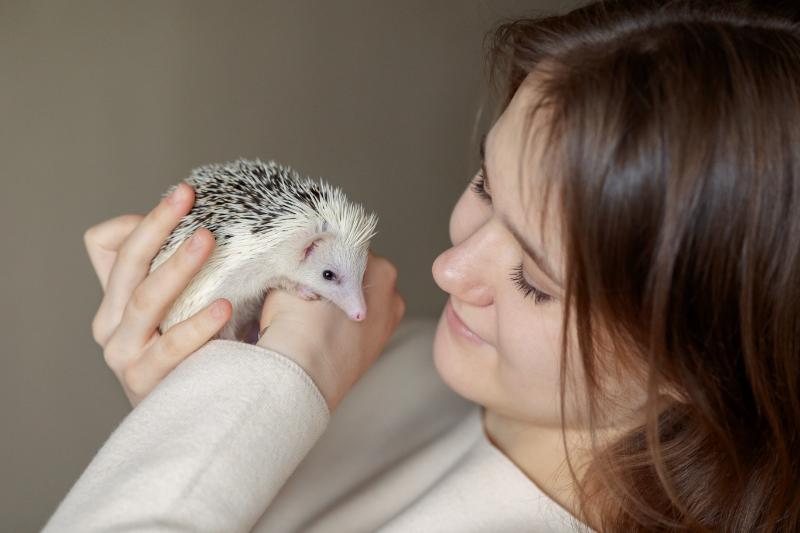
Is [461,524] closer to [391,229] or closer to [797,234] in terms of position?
[797,234]

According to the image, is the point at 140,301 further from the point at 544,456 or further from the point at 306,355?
the point at 544,456

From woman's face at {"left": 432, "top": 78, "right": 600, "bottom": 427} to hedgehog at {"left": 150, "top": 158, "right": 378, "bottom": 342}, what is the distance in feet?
0.74

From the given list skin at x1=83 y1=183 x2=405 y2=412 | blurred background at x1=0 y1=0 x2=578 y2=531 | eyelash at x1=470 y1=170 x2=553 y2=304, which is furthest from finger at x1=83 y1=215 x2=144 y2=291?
blurred background at x1=0 y1=0 x2=578 y2=531

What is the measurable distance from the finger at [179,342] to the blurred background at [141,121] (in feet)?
3.68

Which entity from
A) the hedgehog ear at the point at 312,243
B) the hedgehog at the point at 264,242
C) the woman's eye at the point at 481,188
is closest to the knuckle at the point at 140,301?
the hedgehog at the point at 264,242

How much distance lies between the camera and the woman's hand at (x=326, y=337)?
3.02 ft

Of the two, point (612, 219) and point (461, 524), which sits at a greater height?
point (612, 219)

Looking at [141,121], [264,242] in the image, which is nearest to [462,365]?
[264,242]

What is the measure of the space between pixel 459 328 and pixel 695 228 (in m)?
0.33

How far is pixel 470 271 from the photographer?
870 millimetres

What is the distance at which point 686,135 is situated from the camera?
0.70 metres

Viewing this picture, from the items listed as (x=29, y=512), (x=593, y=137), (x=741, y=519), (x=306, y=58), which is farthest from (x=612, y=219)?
(x=29, y=512)

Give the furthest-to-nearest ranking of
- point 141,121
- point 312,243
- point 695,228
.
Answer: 1. point 141,121
2. point 312,243
3. point 695,228

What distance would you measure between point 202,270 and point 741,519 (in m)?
0.75
